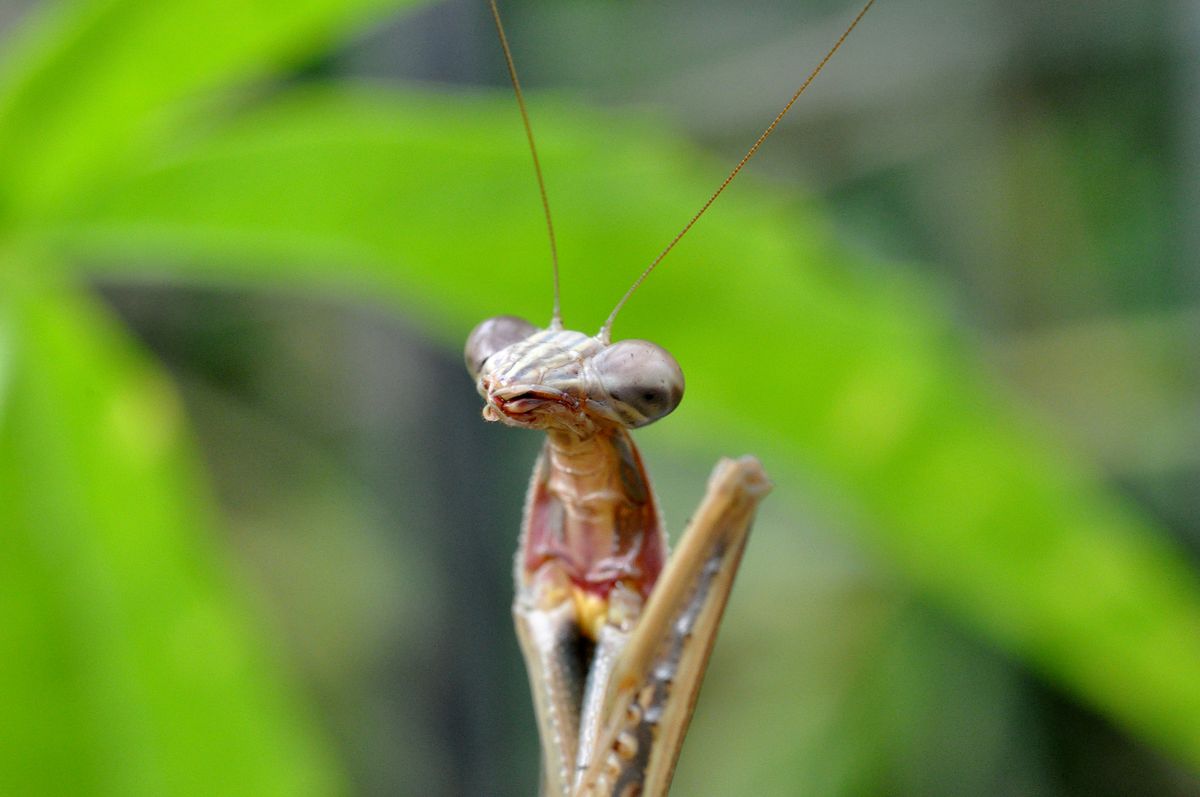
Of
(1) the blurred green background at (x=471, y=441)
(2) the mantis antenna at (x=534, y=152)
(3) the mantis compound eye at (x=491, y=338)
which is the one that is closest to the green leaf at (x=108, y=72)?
(1) the blurred green background at (x=471, y=441)

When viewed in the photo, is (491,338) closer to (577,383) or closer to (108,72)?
(577,383)

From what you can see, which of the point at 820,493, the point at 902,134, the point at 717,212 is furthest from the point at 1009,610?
the point at 902,134

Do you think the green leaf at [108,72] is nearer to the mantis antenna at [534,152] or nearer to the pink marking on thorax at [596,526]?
the mantis antenna at [534,152]

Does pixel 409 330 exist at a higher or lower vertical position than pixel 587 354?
higher

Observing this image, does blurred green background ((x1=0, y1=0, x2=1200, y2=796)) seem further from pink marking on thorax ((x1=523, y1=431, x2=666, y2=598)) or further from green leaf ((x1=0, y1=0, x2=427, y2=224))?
pink marking on thorax ((x1=523, y1=431, x2=666, y2=598))

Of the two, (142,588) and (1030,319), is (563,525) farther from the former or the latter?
(1030,319)

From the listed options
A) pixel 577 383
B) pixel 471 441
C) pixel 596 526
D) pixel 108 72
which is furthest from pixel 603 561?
pixel 108 72

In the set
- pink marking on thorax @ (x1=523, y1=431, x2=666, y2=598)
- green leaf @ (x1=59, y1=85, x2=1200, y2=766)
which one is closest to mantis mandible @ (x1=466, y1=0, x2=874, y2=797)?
pink marking on thorax @ (x1=523, y1=431, x2=666, y2=598)
